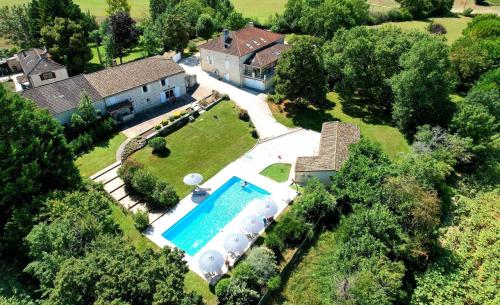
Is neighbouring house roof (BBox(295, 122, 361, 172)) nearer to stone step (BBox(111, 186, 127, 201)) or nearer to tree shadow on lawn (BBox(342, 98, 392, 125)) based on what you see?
tree shadow on lawn (BBox(342, 98, 392, 125))

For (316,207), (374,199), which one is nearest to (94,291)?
(316,207)

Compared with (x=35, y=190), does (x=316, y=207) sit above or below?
below

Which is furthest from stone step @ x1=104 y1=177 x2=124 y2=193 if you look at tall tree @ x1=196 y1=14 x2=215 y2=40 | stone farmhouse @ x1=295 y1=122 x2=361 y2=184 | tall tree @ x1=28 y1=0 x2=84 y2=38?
tall tree @ x1=196 y1=14 x2=215 y2=40

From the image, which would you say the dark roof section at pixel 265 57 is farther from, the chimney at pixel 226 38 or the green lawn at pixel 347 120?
the green lawn at pixel 347 120

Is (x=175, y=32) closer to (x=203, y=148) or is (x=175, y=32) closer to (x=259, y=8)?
(x=203, y=148)

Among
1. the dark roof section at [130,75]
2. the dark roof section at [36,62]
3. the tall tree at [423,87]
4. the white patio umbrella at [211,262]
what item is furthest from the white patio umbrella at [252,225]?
the dark roof section at [36,62]

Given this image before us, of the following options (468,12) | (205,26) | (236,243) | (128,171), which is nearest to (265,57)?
(205,26)

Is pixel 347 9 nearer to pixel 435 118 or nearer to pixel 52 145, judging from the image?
pixel 435 118
